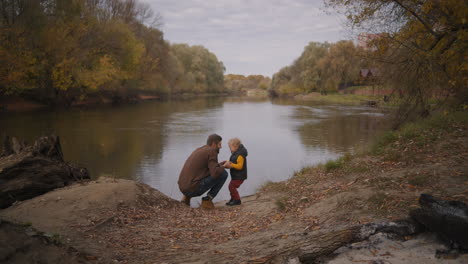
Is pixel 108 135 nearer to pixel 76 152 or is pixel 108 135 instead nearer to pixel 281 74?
pixel 76 152

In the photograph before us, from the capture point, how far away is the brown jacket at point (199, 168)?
7168 millimetres

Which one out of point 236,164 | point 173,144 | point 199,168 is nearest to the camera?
point 199,168

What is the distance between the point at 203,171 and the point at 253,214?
1.54 metres

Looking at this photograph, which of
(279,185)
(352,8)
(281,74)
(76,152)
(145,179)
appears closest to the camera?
(279,185)

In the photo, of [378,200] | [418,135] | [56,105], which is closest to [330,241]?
[378,200]

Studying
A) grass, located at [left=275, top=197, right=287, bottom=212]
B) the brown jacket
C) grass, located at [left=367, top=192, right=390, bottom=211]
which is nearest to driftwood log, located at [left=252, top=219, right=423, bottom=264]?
grass, located at [left=367, top=192, right=390, bottom=211]

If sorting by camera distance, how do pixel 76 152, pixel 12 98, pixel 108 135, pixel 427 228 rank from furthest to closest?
pixel 12 98, pixel 108 135, pixel 76 152, pixel 427 228

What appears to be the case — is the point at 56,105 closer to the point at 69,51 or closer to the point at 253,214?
the point at 69,51

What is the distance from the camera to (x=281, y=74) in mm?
90688

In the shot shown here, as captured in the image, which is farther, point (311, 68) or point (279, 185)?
point (311, 68)

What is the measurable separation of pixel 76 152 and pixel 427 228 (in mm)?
13664

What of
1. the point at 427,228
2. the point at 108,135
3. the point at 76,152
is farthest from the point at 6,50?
the point at 427,228

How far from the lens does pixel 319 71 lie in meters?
66.1

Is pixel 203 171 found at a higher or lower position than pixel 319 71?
lower
